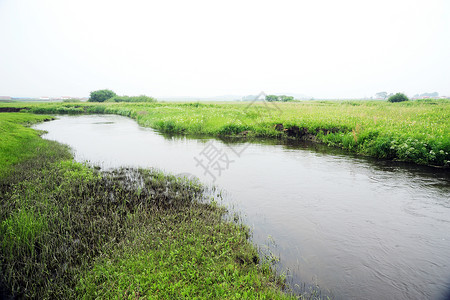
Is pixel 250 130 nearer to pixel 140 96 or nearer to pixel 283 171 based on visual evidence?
pixel 283 171

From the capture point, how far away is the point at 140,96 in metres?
96.1

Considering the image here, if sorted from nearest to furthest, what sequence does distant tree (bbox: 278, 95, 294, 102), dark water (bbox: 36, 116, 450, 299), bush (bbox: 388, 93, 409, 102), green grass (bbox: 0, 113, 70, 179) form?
1. dark water (bbox: 36, 116, 450, 299)
2. green grass (bbox: 0, 113, 70, 179)
3. bush (bbox: 388, 93, 409, 102)
4. distant tree (bbox: 278, 95, 294, 102)

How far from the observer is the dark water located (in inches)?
225

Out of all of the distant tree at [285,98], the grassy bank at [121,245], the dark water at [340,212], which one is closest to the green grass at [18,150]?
the dark water at [340,212]

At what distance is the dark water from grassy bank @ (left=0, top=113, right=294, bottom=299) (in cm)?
133

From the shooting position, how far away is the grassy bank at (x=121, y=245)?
15.9 ft

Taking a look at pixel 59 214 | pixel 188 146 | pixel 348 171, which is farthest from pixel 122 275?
pixel 188 146

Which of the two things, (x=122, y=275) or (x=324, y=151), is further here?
(x=324, y=151)

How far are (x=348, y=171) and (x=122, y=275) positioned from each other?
11868mm

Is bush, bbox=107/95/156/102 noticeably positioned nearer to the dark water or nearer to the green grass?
the green grass

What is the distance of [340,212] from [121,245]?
7.11 meters

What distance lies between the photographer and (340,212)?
886cm

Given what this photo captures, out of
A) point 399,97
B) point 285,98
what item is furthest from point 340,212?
point 285,98

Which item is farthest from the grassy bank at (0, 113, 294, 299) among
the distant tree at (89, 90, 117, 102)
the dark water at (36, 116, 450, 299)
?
the distant tree at (89, 90, 117, 102)
